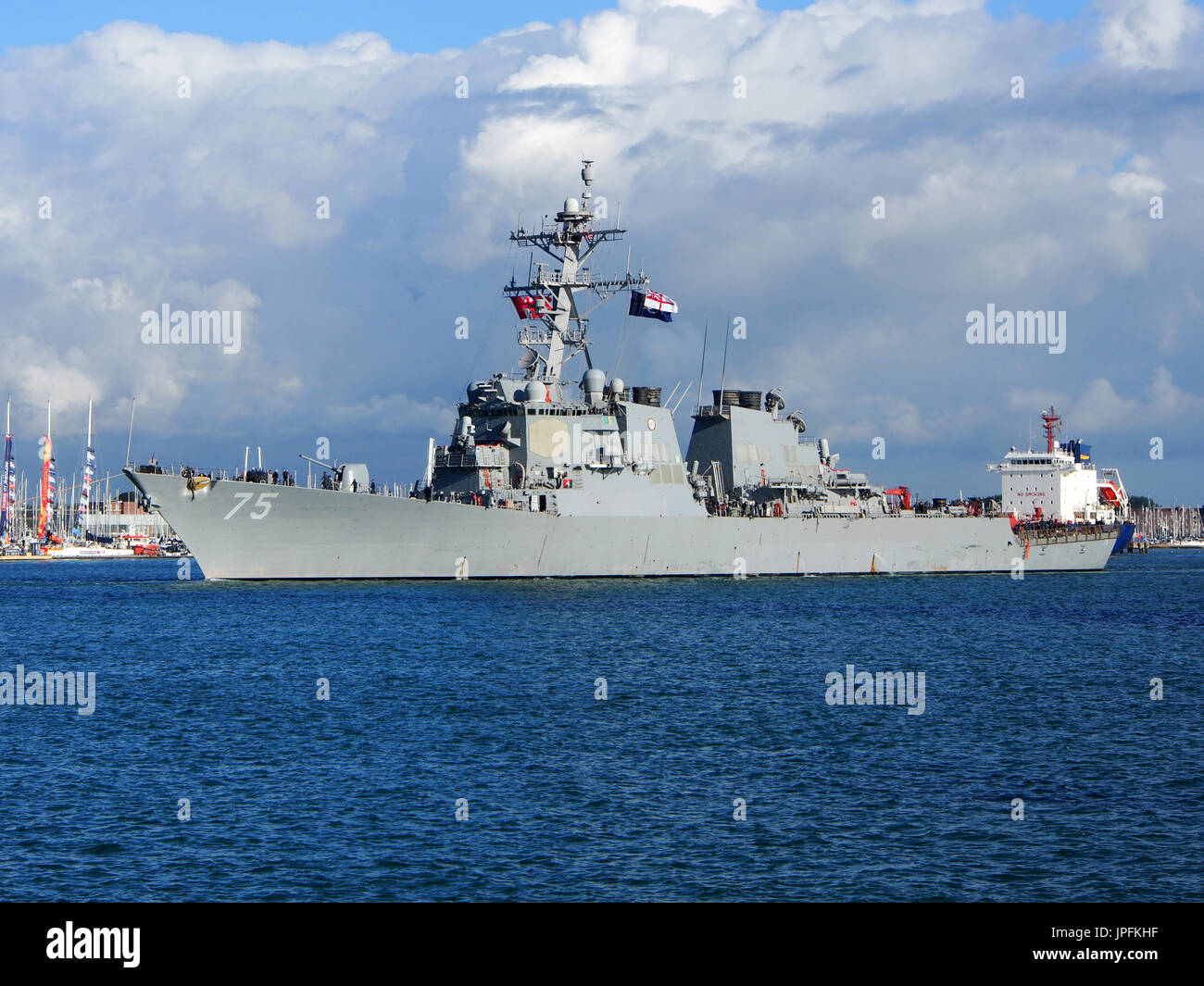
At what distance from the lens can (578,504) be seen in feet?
143

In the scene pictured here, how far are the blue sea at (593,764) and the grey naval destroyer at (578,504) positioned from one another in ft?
25.3

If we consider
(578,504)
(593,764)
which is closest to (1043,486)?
(578,504)

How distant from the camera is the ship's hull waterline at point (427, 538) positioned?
39625 mm

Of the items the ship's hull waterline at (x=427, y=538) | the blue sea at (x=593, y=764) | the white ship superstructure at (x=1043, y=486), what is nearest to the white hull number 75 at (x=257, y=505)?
the ship's hull waterline at (x=427, y=538)

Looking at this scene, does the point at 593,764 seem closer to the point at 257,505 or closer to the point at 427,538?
the point at 427,538

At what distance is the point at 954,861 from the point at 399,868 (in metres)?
5.19

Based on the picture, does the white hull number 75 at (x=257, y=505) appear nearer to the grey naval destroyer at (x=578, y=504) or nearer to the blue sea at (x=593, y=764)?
the grey naval destroyer at (x=578, y=504)

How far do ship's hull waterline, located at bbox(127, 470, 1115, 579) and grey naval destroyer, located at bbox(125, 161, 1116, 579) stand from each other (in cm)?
6

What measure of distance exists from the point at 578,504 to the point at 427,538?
5.65 metres

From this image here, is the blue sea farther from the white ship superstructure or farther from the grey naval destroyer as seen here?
the white ship superstructure

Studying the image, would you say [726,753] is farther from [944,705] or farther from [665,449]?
[665,449]

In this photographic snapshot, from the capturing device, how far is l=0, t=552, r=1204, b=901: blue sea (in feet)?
37.9

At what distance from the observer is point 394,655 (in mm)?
25938
